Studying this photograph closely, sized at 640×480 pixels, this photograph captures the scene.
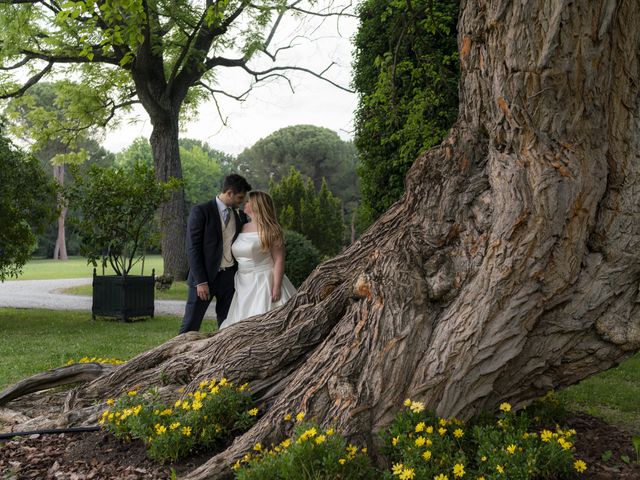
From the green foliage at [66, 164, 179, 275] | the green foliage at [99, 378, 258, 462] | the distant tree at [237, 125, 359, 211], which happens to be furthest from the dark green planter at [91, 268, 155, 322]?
the distant tree at [237, 125, 359, 211]

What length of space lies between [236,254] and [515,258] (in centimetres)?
388

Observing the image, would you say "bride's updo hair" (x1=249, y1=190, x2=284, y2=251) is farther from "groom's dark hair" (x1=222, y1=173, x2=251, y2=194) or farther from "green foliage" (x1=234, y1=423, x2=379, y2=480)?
"green foliage" (x1=234, y1=423, x2=379, y2=480)

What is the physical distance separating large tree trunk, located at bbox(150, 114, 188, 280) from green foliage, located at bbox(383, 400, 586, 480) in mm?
17944

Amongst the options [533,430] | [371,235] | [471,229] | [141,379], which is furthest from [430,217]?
[141,379]

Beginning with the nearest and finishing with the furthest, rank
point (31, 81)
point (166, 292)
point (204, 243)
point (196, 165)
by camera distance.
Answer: point (204, 243) → point (166, 292) → point (31, 81) → point (196, 165)

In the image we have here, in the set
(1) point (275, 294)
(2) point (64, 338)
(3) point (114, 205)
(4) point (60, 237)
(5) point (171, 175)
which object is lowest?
(2) point (64, 338)

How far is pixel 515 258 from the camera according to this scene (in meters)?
4.21

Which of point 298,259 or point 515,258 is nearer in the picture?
point 515,258

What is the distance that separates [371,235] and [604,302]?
68.8 inches

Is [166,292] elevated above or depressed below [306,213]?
below

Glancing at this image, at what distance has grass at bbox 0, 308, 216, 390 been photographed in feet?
31.1

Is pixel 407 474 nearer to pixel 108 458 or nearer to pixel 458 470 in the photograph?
pixel 458 470

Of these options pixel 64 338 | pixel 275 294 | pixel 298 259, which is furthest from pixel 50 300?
pixel 275 294

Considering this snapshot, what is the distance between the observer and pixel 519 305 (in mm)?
4199
